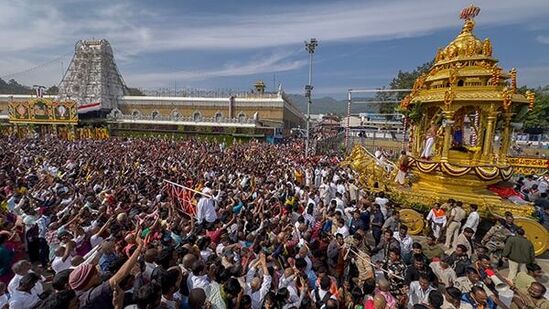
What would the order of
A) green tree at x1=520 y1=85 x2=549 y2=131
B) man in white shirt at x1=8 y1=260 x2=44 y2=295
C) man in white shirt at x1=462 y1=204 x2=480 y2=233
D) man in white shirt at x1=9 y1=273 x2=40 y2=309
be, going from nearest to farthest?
man in white shirt at x1=9 y1=273 x2=40 y2=309 < man in white shirt at x1=8 y1=260 x2=44 y2=295 < man in white shirt at x1=462 y1=204 x2=480 y2=233 < green tree at x1=520 y1=85 x2=549 y2=131

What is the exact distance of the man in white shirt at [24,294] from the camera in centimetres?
325

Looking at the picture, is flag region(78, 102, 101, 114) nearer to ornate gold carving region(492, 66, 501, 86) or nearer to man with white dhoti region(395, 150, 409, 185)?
man with white dhoti region(395, 150, 409, 185)

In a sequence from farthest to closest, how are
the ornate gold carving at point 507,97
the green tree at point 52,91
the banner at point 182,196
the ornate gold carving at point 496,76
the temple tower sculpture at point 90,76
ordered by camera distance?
the green tree at point 52,91
the temple tower sculpture at point 90,76
the banner at point 182,196
the ornate gold carving at point 496,76
the ornate gold carving at point 507,97

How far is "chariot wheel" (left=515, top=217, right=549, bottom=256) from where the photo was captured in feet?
24.3

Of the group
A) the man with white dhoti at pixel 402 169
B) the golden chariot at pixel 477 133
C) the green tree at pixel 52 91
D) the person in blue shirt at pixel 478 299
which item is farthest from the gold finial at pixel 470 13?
the green tree at pixel 52 91

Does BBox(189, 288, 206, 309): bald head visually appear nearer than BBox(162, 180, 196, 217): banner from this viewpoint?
Yes

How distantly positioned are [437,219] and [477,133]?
311 centimetres

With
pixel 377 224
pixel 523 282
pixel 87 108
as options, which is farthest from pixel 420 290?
pixel 87 108

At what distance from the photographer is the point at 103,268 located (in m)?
4.11

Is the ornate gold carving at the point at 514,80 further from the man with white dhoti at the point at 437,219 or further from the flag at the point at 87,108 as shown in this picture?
the flag at the point at 87,108

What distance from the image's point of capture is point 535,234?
7.46 metres

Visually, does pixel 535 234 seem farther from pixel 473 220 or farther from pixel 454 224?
pixel 454 224

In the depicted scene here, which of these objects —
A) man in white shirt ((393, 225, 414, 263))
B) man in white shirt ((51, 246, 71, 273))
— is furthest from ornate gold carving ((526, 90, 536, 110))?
man in white shirt ((51, 246, 71, 273))

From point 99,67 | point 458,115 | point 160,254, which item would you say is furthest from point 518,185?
point 99,67
